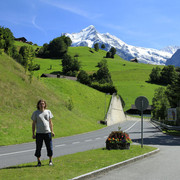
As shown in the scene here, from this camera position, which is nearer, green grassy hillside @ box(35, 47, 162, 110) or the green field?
the green field

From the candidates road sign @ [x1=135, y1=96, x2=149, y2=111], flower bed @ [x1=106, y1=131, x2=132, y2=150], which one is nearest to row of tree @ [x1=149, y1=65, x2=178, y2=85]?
road sign @ [x1=135, y1=96, x2=149, y2=111]

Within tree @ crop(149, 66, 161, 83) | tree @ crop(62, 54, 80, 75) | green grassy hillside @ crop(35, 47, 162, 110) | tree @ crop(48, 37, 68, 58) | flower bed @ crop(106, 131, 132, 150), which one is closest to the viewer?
flower bed @ crop(106, 131, 132, 150)

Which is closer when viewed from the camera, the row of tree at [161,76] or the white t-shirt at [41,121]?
the white t-shirt at [41,121]

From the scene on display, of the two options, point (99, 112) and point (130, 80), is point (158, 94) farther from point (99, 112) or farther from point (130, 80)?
point (99, 112)

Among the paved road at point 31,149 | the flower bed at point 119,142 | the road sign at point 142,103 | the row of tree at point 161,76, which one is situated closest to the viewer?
the paved road at point 31,149

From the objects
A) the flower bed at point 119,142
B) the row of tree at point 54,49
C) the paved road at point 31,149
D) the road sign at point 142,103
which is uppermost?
the row of tree at point 54,49

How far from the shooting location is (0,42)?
124 feet

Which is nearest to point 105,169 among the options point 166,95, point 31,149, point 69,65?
point 31,149

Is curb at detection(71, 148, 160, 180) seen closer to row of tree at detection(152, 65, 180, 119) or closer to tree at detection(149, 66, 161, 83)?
row of tree at detection(152, 65, 180, 119)

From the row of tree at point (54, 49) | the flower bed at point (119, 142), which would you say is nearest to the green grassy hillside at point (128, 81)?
the row of tree at point (54, 49)

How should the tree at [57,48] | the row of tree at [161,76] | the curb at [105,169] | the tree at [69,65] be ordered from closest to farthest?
the curb at [105,169], the tree at [69,65], the row of tree at [161,76], the tree at [57,48]

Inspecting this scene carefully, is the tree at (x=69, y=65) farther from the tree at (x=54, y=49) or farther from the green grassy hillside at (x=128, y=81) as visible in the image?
the tree at (x=54, y=49)

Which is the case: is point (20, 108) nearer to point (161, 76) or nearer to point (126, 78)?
point (126, 78)

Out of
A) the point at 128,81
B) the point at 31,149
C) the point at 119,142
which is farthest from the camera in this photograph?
the point at 128,81
